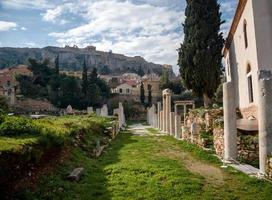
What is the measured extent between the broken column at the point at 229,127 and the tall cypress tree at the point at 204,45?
15.3 metres

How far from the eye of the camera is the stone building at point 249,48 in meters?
20.0

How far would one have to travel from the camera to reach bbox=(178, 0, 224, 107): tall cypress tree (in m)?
30.1

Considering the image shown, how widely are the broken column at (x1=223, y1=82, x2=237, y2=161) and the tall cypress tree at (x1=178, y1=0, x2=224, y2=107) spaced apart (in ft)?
50.2

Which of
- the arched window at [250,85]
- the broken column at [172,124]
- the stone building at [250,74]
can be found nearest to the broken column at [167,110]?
the broken column at [172,124]

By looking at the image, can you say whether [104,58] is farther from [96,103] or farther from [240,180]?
[240,180]

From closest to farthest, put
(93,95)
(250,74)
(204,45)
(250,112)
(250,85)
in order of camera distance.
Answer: (250,112), (250,74), (250,85), (204,45), (93,95)

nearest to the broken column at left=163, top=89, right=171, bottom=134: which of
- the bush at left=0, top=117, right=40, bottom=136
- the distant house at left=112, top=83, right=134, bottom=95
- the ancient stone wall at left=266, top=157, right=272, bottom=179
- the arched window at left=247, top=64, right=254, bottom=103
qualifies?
the arched window at left=247, top=64, right=254, bottom=103

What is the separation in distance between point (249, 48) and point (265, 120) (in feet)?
35.5

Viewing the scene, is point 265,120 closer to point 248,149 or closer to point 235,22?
point 248,149

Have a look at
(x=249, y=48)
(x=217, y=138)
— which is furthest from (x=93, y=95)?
(x=217, y=138)

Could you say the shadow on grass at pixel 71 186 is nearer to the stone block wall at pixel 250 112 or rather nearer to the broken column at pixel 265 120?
the broken column at pixel 265 120

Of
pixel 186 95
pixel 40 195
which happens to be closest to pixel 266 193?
pixel 40 195

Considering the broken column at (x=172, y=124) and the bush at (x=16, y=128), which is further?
the broken column at (x=172, y=124)

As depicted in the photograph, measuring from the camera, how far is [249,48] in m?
21.7
